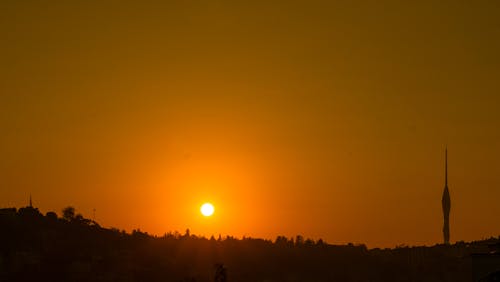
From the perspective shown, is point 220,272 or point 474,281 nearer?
point 474,281

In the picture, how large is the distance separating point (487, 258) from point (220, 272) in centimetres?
2001

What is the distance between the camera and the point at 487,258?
7644cm

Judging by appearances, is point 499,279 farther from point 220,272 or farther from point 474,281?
point 220,272

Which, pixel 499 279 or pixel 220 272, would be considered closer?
pixel 499 279

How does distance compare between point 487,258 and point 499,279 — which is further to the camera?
point 487,258

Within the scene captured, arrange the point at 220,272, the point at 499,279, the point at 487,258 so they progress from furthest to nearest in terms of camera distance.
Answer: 1. the point at 220,272
2. the point at 487,258
3. the point at 499,279

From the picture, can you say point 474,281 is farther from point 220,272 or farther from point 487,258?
point 220,272

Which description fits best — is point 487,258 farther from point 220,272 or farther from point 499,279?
point 220,272

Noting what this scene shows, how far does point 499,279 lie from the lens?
70.5 m

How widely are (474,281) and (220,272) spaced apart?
18.9 meters

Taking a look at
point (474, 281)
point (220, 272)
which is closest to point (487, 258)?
point (474, 281)

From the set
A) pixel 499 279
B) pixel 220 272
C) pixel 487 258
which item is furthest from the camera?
pixel 220 272

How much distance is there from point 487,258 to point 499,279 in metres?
5.99

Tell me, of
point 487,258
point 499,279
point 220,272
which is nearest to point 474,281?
point 487,258
